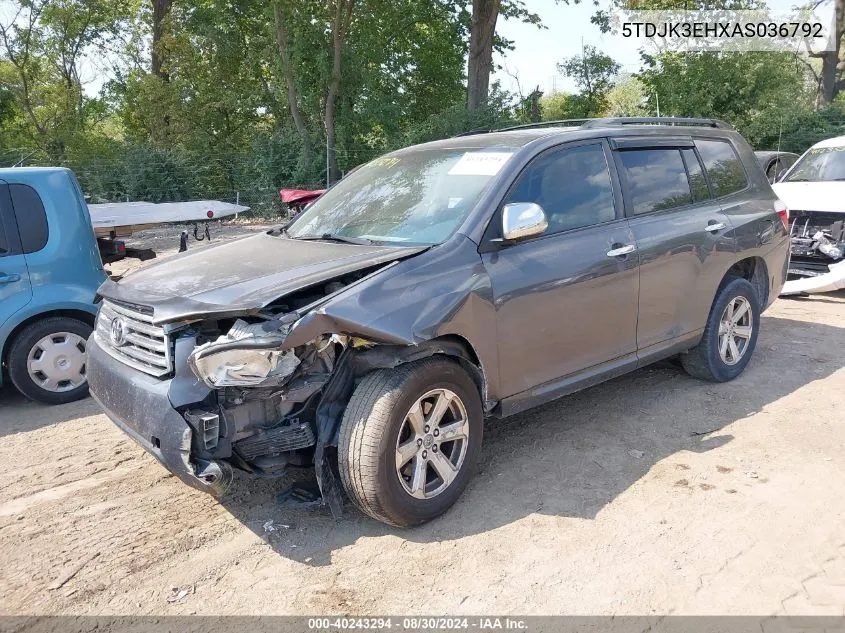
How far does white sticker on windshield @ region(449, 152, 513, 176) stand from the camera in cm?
394

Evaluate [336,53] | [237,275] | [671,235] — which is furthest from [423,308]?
[336,53]

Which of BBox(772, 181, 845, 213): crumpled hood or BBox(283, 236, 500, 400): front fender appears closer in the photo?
BBox(283, 236, 500, 400): front fender

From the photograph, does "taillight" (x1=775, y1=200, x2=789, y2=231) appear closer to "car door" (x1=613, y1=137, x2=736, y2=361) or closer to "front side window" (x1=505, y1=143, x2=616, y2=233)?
"car door" (x1=613, y1=137, x2=736, y2=361)

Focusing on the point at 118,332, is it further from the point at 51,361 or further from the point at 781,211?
the point at 781,211

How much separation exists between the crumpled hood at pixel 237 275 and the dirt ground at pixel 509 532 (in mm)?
→ 1159

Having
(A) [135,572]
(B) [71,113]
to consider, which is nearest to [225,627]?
(A) [135,572]

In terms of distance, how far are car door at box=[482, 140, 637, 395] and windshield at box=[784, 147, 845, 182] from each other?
21.5ft

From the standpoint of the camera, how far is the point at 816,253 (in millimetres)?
8398

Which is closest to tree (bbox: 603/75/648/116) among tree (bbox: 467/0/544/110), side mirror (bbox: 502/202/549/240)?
tree (bbox: 467/0/544/110)

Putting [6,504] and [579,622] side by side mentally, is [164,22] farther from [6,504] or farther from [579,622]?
[579,622]

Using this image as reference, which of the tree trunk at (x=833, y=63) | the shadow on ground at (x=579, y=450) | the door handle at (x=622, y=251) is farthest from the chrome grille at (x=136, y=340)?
the tree trunk at (x=833, y=63)

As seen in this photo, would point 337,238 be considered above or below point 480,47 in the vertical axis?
below

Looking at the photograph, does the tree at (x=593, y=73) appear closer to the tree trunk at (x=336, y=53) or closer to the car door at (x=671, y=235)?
the tree trunk at (x=336, y=53)

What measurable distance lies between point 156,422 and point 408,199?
75.3 inches
